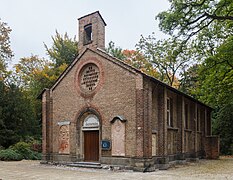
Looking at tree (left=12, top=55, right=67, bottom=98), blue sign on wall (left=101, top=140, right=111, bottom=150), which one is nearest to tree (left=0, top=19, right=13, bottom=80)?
tree (left=12, top=55, right=67, bottom=98)

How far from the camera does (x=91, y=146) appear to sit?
18.2m

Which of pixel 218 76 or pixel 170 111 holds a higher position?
pixel 218 76

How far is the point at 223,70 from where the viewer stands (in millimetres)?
17141

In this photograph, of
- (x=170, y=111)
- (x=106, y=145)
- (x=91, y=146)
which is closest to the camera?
(x=106, y=145)

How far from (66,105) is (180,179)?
10.0 metres

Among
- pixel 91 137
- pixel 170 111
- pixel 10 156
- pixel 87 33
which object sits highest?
pixel 87 33

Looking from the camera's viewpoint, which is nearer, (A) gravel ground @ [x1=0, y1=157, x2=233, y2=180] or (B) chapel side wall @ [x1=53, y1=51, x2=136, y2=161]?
(A) gravel ground @ [x1=0, y1=157, x2=233, y2=180]

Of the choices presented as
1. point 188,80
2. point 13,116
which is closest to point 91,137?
point 13,116

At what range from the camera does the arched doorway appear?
1795cm

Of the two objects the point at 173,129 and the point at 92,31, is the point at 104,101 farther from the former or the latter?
the point at 173,129

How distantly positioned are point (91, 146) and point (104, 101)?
10.2ft

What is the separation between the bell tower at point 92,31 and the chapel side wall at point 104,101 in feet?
2.44

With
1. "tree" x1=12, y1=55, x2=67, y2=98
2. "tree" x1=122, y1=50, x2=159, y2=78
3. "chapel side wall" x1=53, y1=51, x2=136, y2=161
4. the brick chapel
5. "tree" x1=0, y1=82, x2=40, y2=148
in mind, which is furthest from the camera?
"tree" x1=122, y1=50, x2=159, y2=78

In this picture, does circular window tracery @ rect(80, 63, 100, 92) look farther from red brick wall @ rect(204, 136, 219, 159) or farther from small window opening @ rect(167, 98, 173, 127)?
red brick wall @ rect(204, 136, 219, 159)
